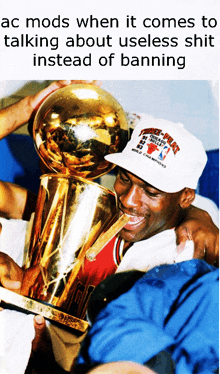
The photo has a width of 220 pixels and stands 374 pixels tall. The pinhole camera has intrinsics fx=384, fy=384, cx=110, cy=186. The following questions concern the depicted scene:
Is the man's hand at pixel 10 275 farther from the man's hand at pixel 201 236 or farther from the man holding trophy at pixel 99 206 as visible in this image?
the man's hand at pixel 201 236

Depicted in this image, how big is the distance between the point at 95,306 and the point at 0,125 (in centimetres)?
54

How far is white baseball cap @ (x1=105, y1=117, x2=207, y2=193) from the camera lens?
0.86 metres

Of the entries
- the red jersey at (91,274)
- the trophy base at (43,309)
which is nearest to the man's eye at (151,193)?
the red jersey at (91,274)

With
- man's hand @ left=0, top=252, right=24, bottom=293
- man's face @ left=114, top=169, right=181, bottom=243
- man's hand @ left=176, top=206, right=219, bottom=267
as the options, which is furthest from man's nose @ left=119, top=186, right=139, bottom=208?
man's hand @ left=0, top=252, right=24, bottom=293

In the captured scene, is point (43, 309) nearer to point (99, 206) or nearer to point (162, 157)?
point (99, 206)

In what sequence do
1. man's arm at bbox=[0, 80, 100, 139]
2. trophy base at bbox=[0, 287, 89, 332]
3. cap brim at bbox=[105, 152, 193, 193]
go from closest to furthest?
1. trophy base at bbox=[0, 287, 89, 332]
2. cap brim at bbox=[105, 152, 193, 193]
3. man's arm at bbox=[0, 80, 100, 139]

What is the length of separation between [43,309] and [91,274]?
14 cm

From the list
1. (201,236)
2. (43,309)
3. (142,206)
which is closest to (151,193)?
(142,206)

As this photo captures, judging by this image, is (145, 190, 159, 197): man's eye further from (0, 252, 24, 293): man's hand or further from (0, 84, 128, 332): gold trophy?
(0, 252, 24, 293): man's hand

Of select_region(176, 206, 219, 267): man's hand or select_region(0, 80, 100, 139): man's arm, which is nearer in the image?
select_region(176, 206, 219, 267): man's hand

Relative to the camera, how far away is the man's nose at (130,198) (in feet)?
2.91

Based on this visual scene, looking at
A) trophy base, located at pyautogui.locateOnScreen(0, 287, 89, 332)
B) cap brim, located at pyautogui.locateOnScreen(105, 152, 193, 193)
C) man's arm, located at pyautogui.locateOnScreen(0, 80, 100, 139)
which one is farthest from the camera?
man's arm, located at pyautogui.locateOnScreen(0, 80, 100, 139)
